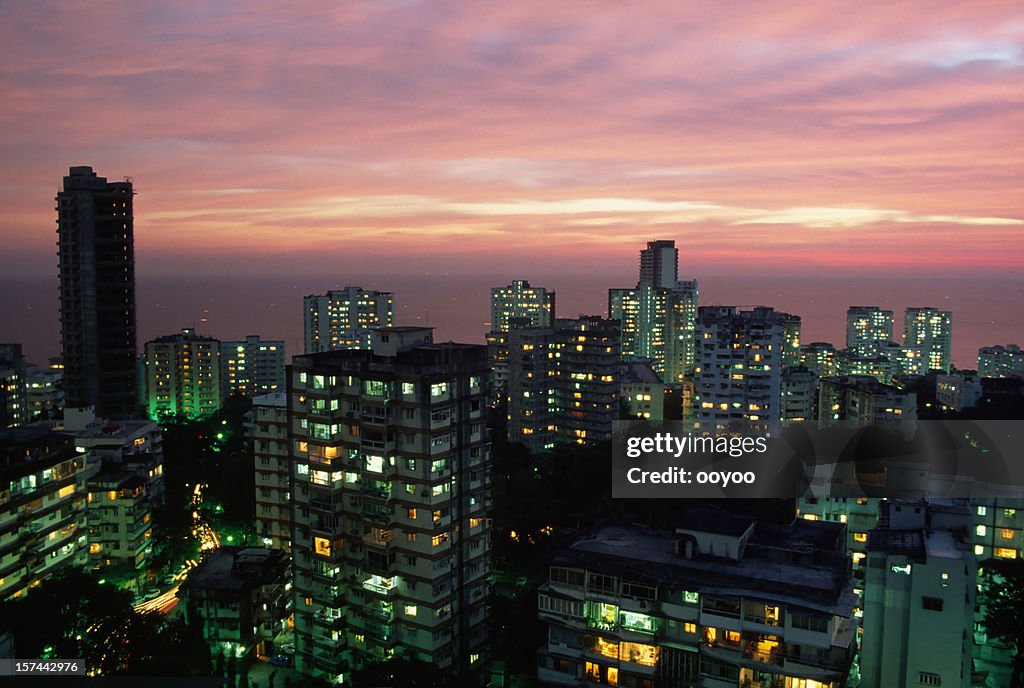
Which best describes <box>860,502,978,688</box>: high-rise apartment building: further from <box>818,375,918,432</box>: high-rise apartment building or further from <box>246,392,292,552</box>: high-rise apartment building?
<box>818,375,918,432</box>: high-rise apartment building

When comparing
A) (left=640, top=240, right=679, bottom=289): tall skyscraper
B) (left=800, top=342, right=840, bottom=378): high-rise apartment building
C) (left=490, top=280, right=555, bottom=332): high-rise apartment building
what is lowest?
(left=800, top=342, right=840, bottom=378): high-rise apartment building

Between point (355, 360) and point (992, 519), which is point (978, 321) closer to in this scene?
point (992, 519)

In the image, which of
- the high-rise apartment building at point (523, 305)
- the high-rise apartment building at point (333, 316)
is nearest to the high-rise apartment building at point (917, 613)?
the high-rise apartment building at point (523, 305)

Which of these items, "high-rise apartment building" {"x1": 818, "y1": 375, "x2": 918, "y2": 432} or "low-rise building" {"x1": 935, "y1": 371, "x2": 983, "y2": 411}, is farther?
"low-rise building" {"x1": 935, "y1": 371, "x2": 983, "y2": 411}

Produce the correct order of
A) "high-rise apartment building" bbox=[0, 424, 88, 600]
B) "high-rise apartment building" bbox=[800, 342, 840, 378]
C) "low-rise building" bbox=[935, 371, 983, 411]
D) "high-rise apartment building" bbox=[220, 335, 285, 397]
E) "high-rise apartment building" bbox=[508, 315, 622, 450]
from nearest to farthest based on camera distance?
"high-rise apartment building" bbox=[0, 424, 88, 600] < "high-rise apartment building" bbox=[508, 315, 622, 450] < "low-rise building" bbox=[935, 371, 983, 411] < "high-rise apartment building" bbox=[220, 335, 285, 397] < "high-rise apartment building" bbox=[800, 342, 840, 378]

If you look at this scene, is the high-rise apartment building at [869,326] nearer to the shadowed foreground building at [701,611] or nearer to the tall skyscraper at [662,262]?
the tall skyscraper at [662,262]

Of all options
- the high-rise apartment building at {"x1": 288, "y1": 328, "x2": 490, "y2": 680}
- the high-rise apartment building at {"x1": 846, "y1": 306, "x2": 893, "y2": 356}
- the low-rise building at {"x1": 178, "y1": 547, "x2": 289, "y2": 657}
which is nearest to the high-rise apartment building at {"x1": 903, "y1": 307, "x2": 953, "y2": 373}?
the high-rise apartment building at {"x1": 846, "y1": 306, "x2": 893, "y2": 356}

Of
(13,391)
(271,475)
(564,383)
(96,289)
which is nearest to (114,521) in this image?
(271,475)
